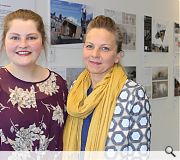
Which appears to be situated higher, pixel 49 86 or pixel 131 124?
pixel 49 86

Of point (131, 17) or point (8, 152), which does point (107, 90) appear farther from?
point (131, 17)

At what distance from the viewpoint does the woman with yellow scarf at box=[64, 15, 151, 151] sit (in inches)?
53.2

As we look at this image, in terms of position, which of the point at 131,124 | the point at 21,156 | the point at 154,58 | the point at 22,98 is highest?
the point at 154,58

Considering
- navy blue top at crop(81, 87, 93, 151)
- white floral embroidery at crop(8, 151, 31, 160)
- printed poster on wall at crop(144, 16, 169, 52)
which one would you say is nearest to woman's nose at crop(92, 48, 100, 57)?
navy blue top at crop(81, 87, 93, 151)

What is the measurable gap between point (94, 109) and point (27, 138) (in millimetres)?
312

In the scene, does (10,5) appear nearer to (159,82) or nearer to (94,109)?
(94,109)

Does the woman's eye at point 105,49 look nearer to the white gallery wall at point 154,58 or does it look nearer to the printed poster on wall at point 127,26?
the white gallery wall at point 154,58

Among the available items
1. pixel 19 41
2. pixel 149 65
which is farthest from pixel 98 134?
pixel 149 65

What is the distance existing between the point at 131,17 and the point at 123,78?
1784 millimetres

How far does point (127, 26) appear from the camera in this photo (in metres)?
3.08

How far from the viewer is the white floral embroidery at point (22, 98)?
1.33 metres

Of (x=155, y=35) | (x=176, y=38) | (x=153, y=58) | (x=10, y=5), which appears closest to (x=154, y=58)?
(x=153, y=58)

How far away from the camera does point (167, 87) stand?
3730 millimetres

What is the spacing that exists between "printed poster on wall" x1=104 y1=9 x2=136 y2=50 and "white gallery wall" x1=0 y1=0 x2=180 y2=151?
4 centimetres
